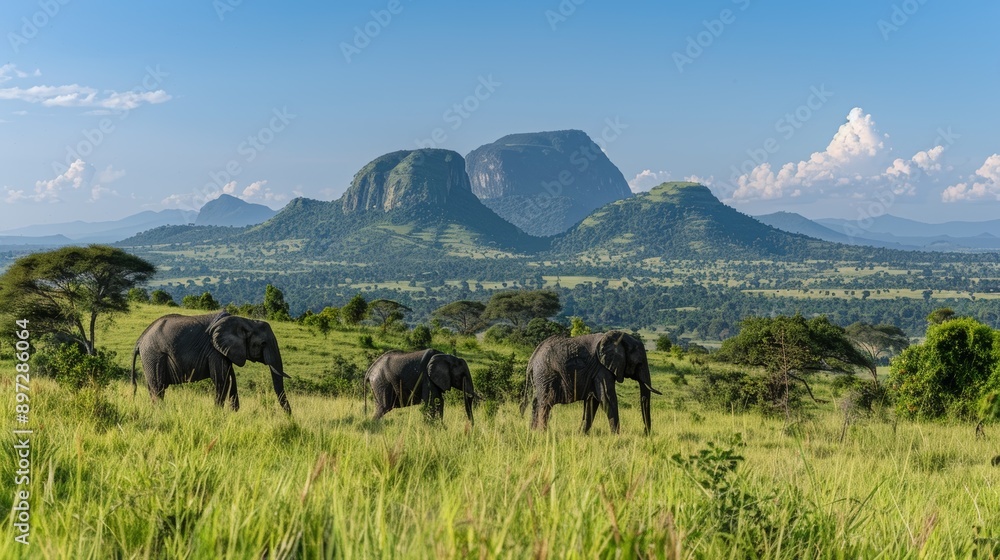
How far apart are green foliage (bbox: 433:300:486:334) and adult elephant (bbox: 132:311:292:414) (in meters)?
57.5

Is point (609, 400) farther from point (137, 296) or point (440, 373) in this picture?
point (137, 296)

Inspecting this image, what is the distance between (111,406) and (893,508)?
600 cm

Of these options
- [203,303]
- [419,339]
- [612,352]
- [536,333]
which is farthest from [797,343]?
[203,303]

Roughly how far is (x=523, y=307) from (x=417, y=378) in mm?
55266

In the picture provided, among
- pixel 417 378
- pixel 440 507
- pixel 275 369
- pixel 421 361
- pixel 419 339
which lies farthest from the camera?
pixel 419 339

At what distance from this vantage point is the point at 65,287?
1167 inches

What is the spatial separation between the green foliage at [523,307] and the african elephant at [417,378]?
53824 millimetres

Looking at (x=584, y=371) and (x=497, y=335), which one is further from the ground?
(x=584, y=371)

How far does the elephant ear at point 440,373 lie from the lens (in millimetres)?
12086

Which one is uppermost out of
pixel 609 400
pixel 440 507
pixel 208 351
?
pixel 440 507

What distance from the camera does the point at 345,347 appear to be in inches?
1286

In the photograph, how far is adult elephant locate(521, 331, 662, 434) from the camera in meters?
11.0

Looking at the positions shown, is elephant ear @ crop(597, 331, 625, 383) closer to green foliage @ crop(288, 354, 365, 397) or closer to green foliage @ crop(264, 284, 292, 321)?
green foliage @ crop(288, 354, 365, 397)

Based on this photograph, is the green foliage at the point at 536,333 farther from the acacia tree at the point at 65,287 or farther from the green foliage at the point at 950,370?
the green foliage at the point at 950,370
